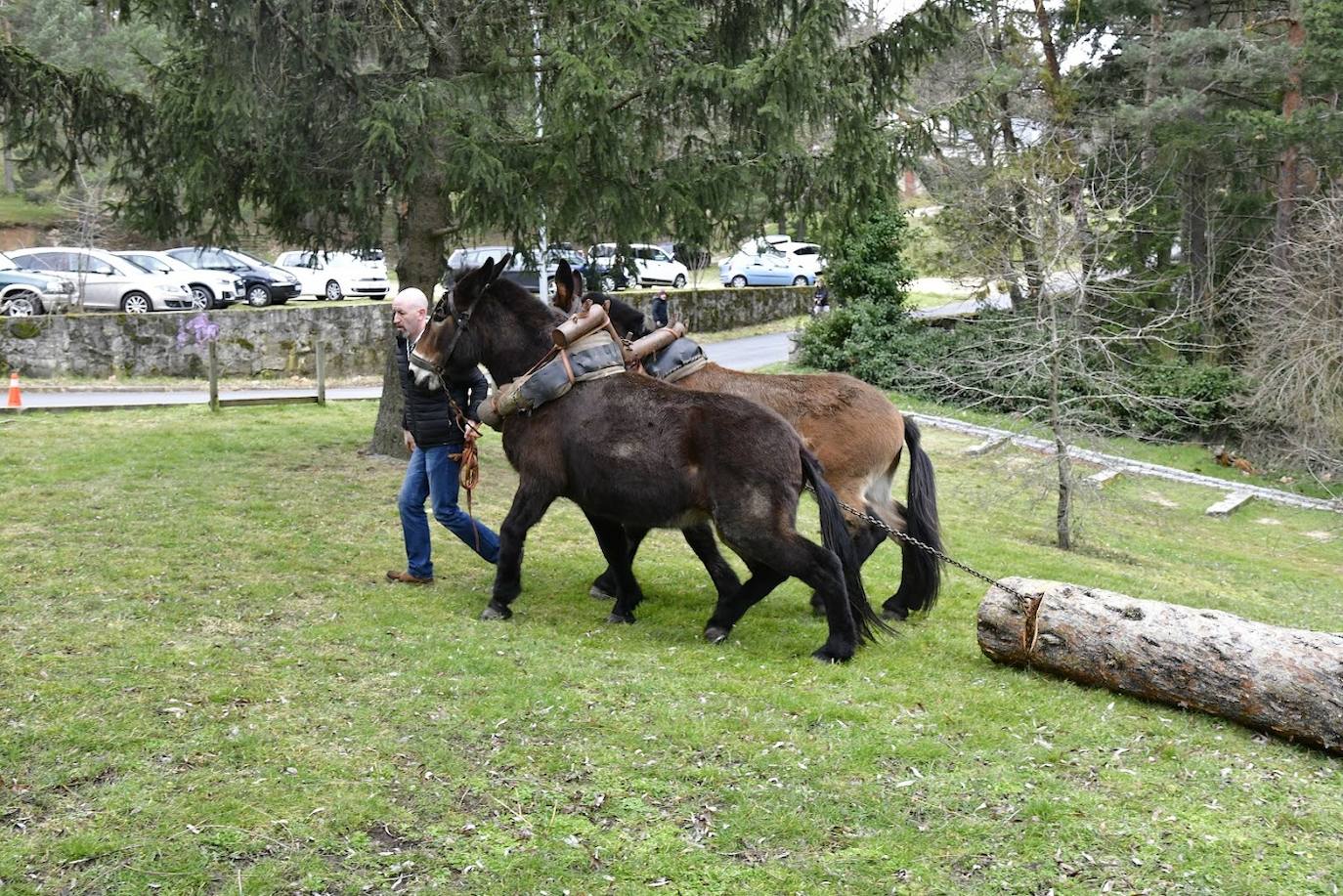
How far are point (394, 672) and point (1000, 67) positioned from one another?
23.2m

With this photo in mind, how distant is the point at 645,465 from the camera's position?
738 cm

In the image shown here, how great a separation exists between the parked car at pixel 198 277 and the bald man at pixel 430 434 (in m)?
24.0

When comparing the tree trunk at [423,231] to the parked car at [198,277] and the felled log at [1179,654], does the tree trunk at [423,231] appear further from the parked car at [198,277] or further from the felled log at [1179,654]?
the parked car at [198,277]

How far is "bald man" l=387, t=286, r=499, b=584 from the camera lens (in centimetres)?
834

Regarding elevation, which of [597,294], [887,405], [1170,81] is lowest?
[887,405]

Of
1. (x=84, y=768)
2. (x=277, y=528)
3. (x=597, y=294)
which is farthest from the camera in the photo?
(x=277, y=528)

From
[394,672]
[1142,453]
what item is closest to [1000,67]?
[1142,453]

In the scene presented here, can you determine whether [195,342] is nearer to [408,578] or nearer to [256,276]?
[256,276]

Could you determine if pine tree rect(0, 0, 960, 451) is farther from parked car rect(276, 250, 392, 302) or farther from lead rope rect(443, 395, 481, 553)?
parked car rect(276, 250, 392, 302)

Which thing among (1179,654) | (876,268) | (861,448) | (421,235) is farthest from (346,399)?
(1179,654)

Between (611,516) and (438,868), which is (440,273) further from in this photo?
(438,868)

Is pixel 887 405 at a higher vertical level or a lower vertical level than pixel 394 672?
higher

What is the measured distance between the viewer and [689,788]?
5.50 metres

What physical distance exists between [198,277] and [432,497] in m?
25.3
